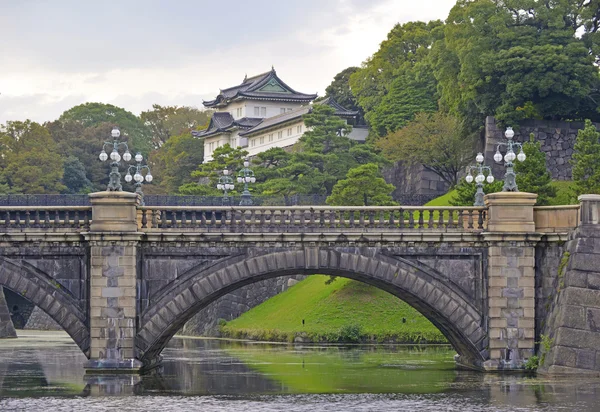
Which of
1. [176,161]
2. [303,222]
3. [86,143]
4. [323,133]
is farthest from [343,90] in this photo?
[303,222]

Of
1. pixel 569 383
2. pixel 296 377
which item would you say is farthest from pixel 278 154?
pixel 569 383

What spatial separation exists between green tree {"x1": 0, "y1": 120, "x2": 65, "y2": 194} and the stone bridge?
6580 centimetres

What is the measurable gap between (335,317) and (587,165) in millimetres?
16292

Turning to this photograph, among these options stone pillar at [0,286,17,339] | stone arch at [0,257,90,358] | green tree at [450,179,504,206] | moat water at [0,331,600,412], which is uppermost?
green tree at [450,179,504,206]

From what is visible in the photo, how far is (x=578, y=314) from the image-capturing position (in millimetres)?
43500

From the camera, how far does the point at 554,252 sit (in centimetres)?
4550

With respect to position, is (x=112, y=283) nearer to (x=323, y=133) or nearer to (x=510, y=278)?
(x=510, y=278)

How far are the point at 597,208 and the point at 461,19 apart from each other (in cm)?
4959

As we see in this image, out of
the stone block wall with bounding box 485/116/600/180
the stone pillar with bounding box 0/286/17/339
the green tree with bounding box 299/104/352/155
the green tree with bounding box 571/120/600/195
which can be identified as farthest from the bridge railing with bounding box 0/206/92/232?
the green tree with bounding box 299/104/352/155

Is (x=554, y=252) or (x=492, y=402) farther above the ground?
(x=554, y=252)

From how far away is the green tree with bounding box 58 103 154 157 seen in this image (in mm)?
145250

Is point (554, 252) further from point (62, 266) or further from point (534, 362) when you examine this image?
point (62, 266)

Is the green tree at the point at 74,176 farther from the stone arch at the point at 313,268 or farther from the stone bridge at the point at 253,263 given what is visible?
the stone arch at the point at 313,268

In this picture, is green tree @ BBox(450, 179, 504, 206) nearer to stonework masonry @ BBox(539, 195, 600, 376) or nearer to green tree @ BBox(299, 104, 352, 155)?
stonework masonry @ BBox(539, 195, 600, 376)
